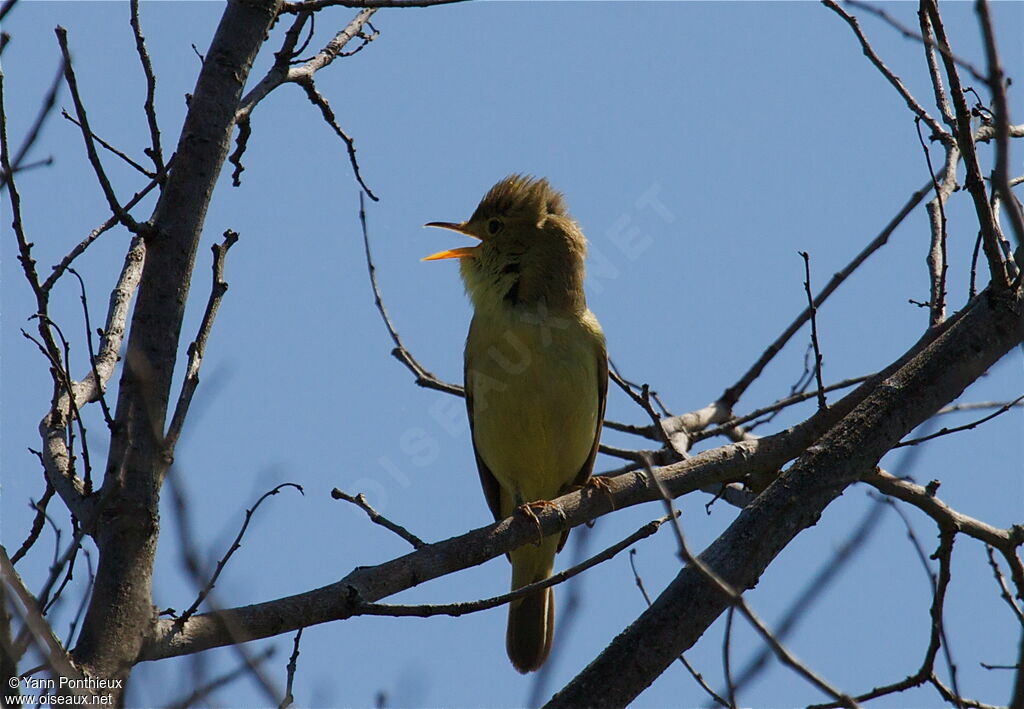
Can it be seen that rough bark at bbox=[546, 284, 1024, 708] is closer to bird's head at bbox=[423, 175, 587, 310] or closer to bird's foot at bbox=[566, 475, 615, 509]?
bird's foot at bbox=[566, 475, 615, 509]

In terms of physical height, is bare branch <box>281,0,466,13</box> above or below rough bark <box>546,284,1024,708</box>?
above

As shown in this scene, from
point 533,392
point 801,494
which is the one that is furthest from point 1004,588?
point 533,392

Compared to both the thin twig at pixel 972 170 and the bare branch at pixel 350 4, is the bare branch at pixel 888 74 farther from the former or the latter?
the bare branch at pixel 350 4

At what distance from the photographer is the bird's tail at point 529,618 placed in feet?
20.7

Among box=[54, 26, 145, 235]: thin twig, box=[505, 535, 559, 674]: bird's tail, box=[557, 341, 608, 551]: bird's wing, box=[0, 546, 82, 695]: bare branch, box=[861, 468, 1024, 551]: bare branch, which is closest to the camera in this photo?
box=[0, 546, 82, 695]: bare branch

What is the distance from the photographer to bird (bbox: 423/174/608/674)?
18.9 feet

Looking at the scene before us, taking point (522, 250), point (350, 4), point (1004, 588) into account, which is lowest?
point (1004, 588)

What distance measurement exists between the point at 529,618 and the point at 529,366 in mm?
1600

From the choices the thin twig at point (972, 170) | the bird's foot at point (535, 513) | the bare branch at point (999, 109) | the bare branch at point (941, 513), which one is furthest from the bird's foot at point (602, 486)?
the bare branch at point (999, 109)

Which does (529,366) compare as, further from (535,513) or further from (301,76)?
(301,76)

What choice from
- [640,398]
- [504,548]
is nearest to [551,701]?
[504,548]

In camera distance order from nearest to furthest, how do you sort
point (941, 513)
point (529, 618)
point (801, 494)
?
point (801, 494) < point (941, 513) < point (529, 618)

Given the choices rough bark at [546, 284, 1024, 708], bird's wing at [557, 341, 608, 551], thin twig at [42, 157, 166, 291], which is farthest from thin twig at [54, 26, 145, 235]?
bird's wing at [557, 341, 608, 551]

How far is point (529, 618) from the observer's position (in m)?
6.32
